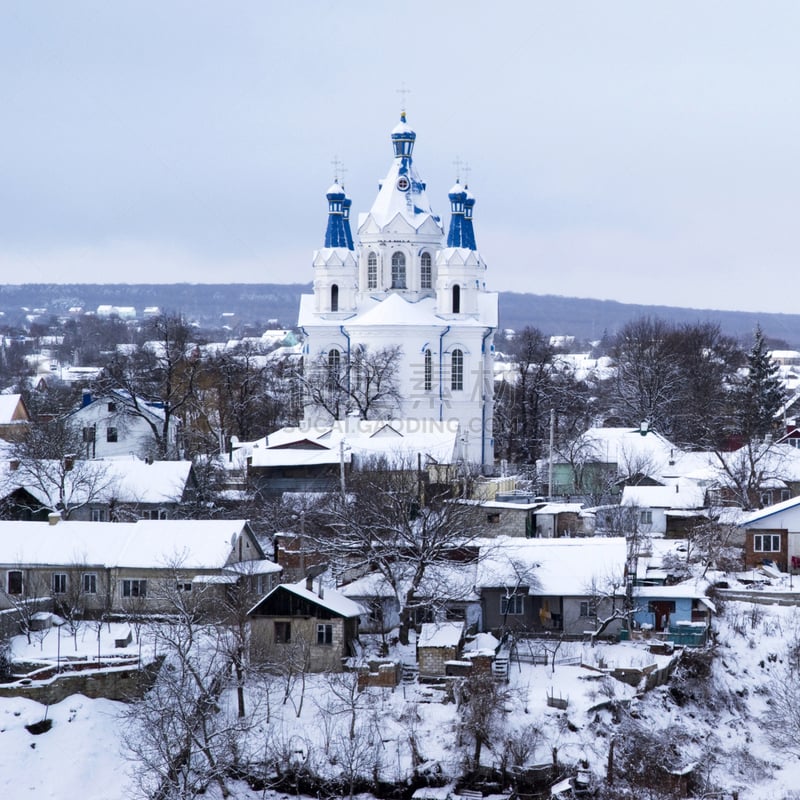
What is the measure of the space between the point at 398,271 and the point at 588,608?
2250 centimetres

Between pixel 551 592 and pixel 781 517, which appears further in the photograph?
pixel 781 517

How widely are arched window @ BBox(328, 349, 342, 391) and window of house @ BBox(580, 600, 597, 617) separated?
65.3 feet

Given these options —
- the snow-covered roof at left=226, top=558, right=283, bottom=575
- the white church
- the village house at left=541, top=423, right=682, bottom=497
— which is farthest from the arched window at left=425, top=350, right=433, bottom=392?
the snow-covered roof at left=226, top=558, right=283, bottom=575

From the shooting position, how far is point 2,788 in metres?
25.8

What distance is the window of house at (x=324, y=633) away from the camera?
29.5 m

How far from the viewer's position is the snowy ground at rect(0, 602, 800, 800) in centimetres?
2629

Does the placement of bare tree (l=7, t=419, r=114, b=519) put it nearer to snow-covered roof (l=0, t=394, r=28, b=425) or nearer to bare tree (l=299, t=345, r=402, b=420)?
bare tree (l=299, t=345, r=402, b=420)

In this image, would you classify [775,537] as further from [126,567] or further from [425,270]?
[425,270]

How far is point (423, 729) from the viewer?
89.1 feet

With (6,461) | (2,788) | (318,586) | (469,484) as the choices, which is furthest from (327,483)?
(2,788)

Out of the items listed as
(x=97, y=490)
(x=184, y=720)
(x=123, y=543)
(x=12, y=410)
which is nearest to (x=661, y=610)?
(x=184, y=720)

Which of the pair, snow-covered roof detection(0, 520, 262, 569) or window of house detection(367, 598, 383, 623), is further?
snow-covered roof detection(0, 520, 262, 569)

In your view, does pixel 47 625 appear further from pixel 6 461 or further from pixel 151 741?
pixel 6 461

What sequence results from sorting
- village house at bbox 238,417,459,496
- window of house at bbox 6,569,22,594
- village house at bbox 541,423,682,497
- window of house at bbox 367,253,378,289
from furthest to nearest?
window of house at bbox 367,253,378,289 → village house at bbox 541,423,682,497 → village house at bbox 238,417,459,496 → window of house at bbox 6,569,22,594
